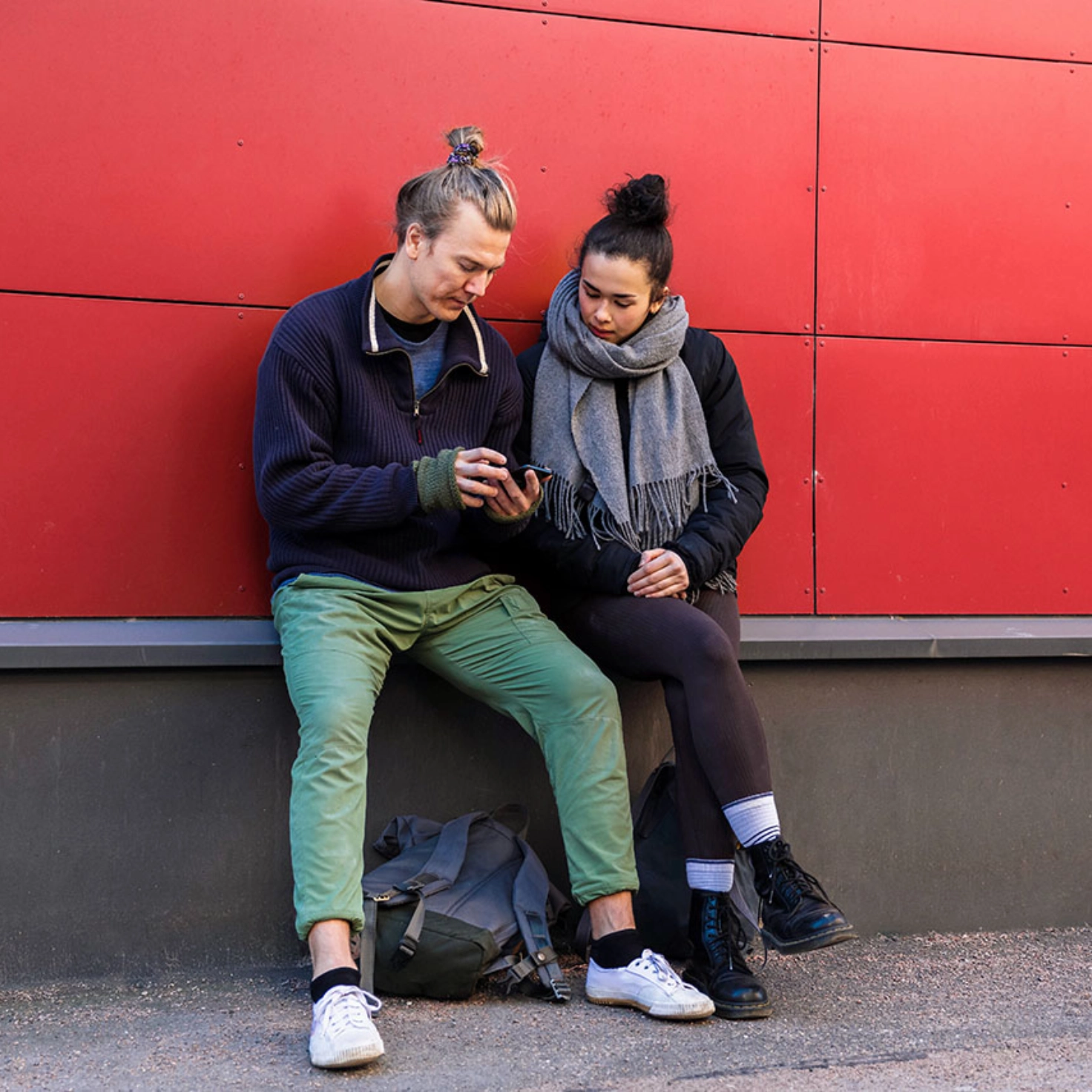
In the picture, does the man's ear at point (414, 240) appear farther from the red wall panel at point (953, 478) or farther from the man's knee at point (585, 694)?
the red wall panel at point (953, 478)

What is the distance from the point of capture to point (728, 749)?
3061 mm

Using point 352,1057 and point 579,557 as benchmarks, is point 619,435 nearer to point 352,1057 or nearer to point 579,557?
point 579,557

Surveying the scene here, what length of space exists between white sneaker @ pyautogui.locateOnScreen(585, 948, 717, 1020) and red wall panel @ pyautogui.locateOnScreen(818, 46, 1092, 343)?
1.96 meters

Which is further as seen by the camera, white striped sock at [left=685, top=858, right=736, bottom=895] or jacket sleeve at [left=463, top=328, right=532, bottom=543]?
jacket sleeve at [left=463, top=328, right=532, bottom=543]

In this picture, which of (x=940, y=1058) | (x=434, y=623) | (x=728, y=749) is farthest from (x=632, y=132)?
→ (x=940, y=1058)

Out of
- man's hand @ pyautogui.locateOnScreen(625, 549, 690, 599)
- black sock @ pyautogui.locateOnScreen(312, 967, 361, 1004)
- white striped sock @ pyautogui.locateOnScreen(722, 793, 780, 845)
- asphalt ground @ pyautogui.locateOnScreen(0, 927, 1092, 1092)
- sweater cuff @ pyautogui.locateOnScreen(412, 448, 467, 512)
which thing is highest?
sweater cuff @ pyautogui.locateOnScreen(412, 448, 467, 512)

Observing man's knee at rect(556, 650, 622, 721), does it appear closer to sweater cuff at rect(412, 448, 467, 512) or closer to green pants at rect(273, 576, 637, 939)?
green pants at rect(273, 576, 637, 939)

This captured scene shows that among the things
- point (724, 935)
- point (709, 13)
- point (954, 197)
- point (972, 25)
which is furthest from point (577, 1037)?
point (972, 25)

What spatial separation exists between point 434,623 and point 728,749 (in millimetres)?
796

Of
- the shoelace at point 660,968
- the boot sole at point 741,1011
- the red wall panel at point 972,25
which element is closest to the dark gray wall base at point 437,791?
the shoelace at point 660,968

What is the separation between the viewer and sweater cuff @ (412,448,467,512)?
3076mm

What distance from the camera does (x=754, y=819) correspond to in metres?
3.02

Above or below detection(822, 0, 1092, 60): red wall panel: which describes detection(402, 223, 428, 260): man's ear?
below

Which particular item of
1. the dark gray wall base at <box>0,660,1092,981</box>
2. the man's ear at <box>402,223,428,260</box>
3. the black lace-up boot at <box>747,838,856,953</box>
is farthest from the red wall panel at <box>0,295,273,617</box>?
the black lace-up boot at <box>747,838,856,953</box>
